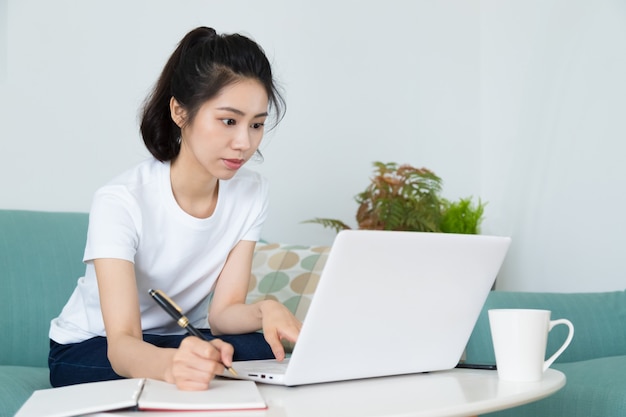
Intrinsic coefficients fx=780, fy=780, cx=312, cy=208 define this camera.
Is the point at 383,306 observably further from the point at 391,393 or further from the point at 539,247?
the point at 539,247

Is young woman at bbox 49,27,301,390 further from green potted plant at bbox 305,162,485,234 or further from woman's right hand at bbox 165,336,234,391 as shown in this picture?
green potted plant at bbox 305,162,485,234

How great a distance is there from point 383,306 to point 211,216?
68 centimetres

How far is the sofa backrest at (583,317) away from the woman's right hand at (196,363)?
1.26m

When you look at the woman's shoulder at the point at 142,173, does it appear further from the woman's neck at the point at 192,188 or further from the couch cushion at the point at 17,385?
the couch cushion at the point at 17,385

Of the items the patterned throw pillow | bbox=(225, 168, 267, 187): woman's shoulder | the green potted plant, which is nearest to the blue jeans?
bbox=(225, 168, 267, 187): woman's shoulder

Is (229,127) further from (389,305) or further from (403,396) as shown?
(403,396)

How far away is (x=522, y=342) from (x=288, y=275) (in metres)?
1.22

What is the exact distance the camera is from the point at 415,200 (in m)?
2.67

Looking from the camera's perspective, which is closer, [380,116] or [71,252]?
[71,252]

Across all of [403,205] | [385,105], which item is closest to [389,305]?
[403,205]

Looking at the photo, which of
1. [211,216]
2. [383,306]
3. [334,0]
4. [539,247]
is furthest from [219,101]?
[539,247]

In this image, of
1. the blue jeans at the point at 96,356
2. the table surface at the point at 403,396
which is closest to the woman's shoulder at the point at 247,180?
the blue jeans at the point at 96,356

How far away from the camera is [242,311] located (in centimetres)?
146

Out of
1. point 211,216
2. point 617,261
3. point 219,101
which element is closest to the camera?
point 219,101
